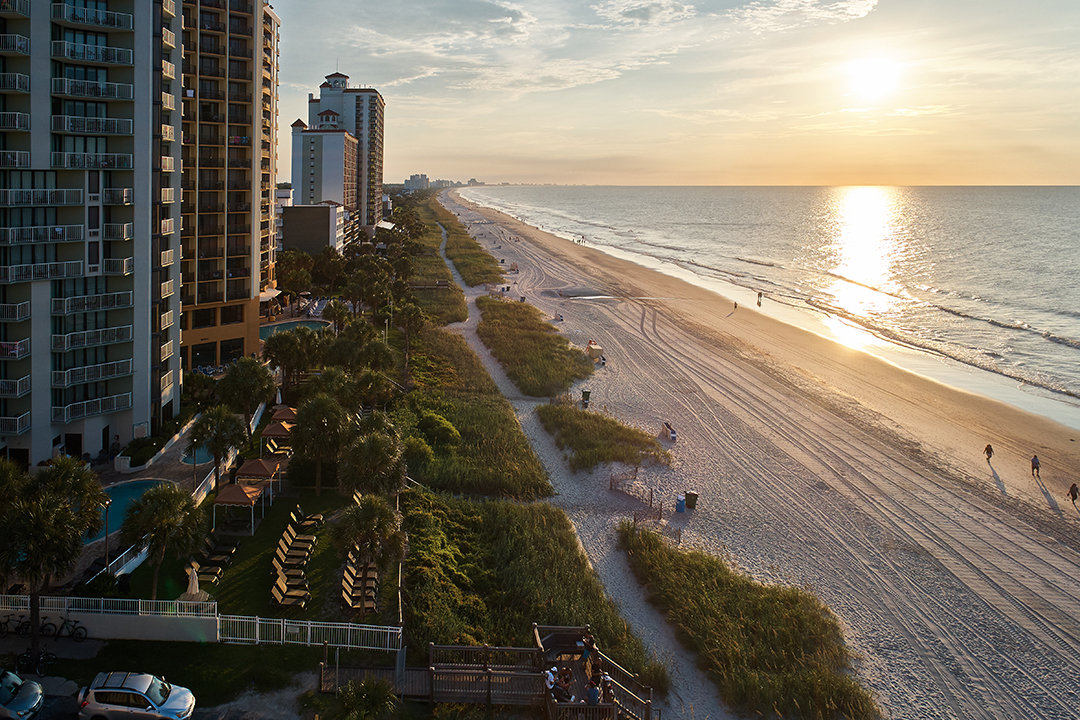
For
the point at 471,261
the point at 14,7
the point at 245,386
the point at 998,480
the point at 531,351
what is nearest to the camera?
the point at 14,7

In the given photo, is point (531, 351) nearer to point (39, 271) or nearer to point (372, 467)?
point (372, 467)

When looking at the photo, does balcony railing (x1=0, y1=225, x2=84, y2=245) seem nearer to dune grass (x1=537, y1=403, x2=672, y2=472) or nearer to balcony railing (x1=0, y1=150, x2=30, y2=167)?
balcony railing (x1=0, y1=150, x2=30, y2=167)

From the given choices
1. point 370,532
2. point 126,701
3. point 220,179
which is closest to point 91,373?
point 370,532

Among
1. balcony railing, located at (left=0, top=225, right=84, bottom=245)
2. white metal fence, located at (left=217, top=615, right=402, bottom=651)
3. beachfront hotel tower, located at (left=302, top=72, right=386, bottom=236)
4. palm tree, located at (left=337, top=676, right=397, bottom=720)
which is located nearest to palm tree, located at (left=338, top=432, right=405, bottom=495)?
white metal fence, located at (left=217, top=615, right=402, bottom=651)

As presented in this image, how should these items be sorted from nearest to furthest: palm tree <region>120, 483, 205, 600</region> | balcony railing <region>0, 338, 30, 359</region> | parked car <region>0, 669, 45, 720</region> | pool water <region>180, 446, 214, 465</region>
Answer: parked car <region>0, 669, 45, 720</region> → palm tree <region>120, 483, 205, 600</region> → balcony railing <region>0, 338, 30, 359</region> → pool water <region>180, 446, 214, 465</region>

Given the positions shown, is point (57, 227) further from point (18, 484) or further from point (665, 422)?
point (665, 422)

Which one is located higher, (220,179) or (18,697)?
(220,179)
